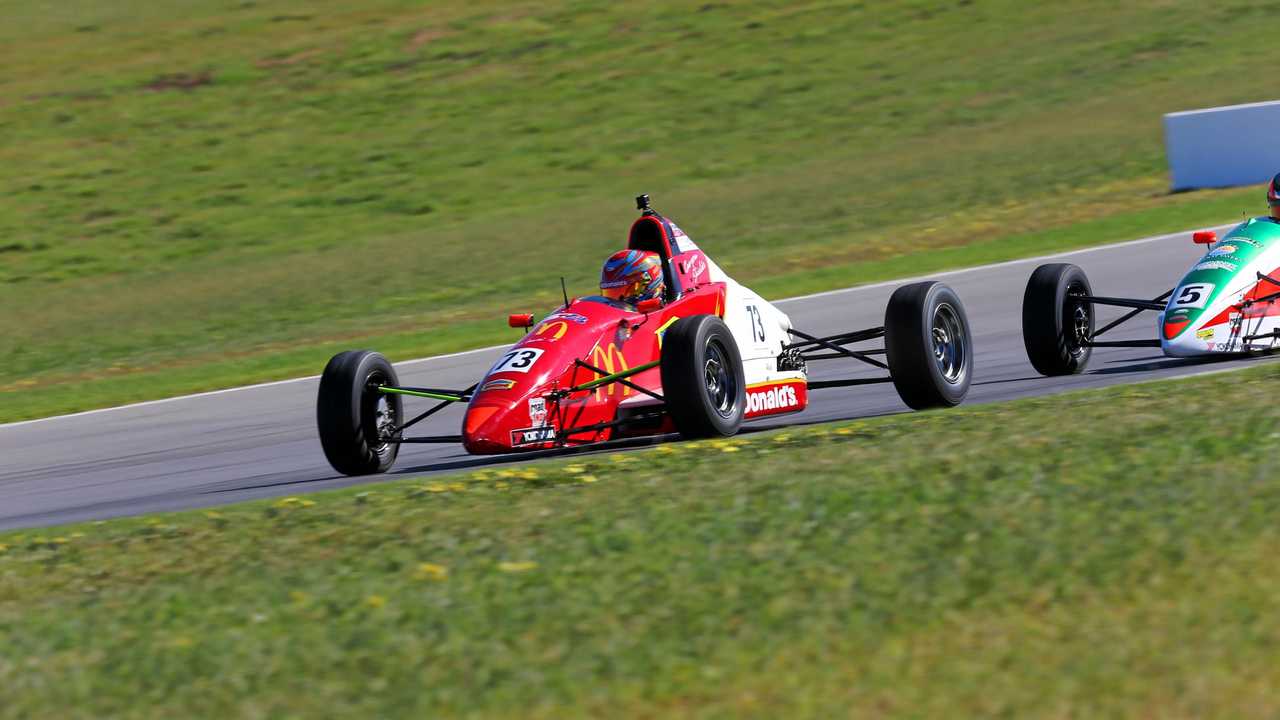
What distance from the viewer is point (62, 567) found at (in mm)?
8398

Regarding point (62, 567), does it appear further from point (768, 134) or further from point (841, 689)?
point (768, 134)

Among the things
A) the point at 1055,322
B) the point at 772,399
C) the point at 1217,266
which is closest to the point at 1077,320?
the point at 1055,322

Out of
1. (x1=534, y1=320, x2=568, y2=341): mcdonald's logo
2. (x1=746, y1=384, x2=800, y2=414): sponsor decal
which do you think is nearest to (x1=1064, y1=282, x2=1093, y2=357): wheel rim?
(x1=746, y1=384, x2=800, y2=414): sponsor decal

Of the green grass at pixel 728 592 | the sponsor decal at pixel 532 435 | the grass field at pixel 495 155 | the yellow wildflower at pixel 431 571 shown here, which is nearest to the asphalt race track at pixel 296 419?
the sponsor decal at pixel 532 435

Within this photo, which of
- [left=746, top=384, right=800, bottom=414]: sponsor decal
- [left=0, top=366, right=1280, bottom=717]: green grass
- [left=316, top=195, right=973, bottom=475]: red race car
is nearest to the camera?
[left=0, top=366, right=1280, bottom=717]: green grass

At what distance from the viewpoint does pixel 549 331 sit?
1103cm

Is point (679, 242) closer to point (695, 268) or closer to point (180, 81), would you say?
point (695, 268)

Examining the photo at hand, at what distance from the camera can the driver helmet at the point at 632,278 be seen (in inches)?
453

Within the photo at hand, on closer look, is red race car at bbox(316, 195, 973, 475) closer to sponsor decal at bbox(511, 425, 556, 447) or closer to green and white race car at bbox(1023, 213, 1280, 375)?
Result: sponsor decal at bbox(511, 425, 556, 447)

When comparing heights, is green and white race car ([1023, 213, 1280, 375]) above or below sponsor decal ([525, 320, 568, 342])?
below

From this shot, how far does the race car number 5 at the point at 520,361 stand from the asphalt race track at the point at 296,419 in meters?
0.67

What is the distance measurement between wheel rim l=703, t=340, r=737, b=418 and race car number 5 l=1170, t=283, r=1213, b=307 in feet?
11.3

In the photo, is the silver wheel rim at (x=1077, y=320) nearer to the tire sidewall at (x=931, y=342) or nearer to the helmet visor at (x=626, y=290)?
the tire sidewall at (x=931, y=342)

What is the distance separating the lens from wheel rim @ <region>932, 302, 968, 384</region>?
11543 millimetres
